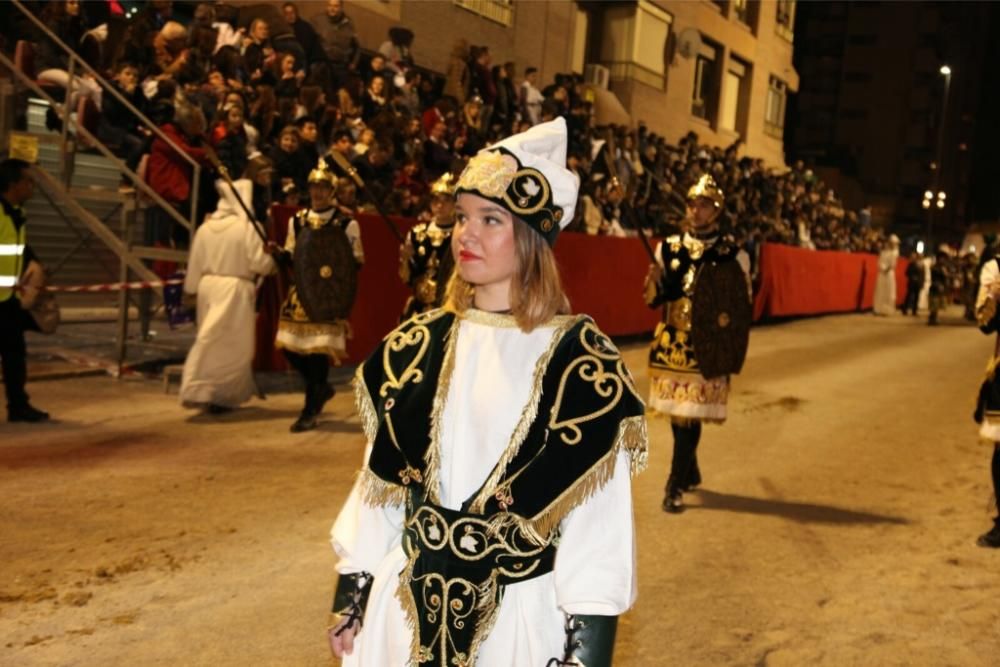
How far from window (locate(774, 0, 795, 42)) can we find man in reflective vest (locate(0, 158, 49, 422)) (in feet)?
115

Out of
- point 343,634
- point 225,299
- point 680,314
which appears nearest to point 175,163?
point 225,299

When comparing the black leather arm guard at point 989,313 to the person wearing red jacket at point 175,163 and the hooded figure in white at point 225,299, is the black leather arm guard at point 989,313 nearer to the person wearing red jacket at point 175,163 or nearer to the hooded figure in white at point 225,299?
the hooded figure in white at point 225,299

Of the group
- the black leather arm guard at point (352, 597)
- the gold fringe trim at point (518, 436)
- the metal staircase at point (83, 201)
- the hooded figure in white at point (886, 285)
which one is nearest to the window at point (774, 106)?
the hooded figure in white at point (886, 285)

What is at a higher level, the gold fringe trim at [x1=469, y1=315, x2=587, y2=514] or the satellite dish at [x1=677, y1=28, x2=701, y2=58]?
the satellite dish at [x1=677, y1=28, x2=701, y2=58]

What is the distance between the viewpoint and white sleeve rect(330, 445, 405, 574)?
95.8 inches

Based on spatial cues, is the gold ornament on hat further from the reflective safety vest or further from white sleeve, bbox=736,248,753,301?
the reflective safety vest

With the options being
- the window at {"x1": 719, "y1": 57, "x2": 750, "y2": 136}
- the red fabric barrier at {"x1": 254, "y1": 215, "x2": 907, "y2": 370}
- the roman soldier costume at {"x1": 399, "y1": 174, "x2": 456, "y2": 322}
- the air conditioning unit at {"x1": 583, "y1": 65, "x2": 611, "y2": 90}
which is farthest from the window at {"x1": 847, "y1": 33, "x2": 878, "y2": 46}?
the roman soldier costume at {"x1": 399, "y1": 174, "x2": 456, "y2": 322}

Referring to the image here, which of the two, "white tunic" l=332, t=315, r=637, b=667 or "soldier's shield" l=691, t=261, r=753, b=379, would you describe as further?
"soldier's shield" l=691, t=261, r=753, b=379

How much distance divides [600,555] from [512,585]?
0.68 feet

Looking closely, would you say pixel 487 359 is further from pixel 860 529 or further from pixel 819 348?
pixel 819 348

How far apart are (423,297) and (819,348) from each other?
37.7ft

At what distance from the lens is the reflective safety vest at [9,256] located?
8.06 meters

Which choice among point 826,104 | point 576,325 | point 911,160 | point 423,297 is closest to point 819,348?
point 423,297

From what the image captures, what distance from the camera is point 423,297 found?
9.10 metres
